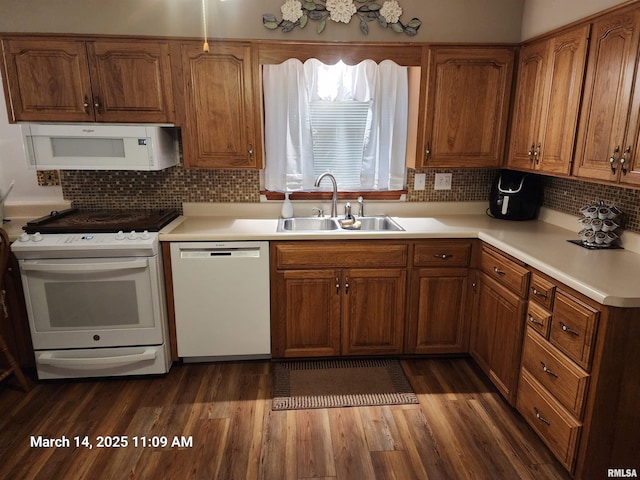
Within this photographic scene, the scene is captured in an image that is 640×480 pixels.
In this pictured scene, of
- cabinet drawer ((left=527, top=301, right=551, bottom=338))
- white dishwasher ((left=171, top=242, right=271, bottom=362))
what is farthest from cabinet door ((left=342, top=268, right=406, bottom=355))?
cabinet drawer ((left=527, top=301, right=551, bottom=338))

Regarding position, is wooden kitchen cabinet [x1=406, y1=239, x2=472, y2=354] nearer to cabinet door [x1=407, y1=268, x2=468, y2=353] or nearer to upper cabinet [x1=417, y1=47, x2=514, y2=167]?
cabinet door [x1=407, y1=268, x2=468, y2=353]

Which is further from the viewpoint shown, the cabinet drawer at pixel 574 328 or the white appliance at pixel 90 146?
the white appliance at pixel 90 146

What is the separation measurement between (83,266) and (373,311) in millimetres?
1724

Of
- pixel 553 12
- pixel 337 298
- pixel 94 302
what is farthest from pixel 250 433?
pixel 553 12

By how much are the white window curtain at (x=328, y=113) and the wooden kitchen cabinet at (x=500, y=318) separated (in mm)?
984

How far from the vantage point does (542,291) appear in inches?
75.5

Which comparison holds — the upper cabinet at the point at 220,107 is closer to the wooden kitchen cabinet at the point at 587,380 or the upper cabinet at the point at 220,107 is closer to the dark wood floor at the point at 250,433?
the dark wood floor at the point at 250,433

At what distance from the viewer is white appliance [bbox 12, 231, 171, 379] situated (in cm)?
232

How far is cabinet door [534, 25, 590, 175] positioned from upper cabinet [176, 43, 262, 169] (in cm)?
167

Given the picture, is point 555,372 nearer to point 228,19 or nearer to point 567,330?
point 567,330

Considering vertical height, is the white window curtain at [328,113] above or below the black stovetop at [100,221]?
above

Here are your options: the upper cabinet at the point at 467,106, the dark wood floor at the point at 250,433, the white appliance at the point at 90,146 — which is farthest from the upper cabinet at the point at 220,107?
the dark wood floor at the point at 250,433

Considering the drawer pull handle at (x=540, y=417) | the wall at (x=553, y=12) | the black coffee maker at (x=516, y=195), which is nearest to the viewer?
the drawer pull handle at (x=540, y=417)

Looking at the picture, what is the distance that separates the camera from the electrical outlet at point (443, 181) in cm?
304
